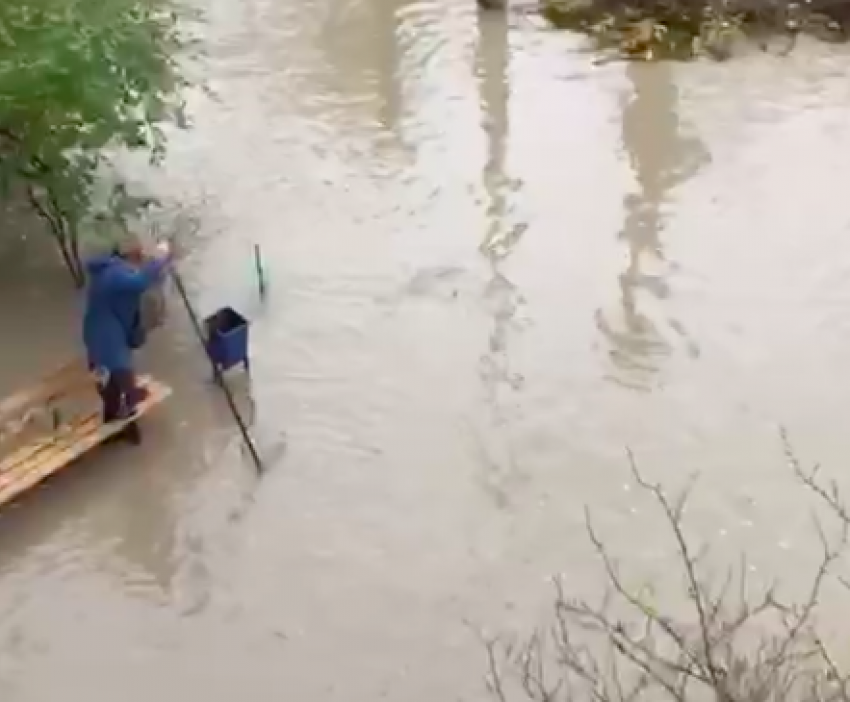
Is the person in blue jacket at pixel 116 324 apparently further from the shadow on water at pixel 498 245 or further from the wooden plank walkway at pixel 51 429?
the shadow on water at pixel 498 245

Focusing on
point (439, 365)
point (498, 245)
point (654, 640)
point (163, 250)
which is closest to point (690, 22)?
point (498, 245)

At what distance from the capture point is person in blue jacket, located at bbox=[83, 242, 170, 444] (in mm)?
8664

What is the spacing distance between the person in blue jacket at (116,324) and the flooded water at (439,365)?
39cm

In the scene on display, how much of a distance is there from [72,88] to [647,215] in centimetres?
414

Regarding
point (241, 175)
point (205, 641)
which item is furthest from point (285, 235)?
point (205, 641)

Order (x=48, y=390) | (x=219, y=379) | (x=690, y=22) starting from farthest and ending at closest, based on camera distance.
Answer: (x=690, y=22) → (x=219, y=379) → (x=48, y=390)

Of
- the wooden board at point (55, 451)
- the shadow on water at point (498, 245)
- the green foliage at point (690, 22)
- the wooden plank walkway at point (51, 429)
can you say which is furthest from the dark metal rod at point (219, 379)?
the green foliage at point (690, 22)

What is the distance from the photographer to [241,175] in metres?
12.2

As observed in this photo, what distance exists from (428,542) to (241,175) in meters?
4.65

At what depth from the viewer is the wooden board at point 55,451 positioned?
28.2ft

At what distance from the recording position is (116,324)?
882cm

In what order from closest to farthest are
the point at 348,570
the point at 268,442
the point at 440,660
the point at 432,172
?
the point at 440,660, the point at 348,570, the point at 268,442, the point at 432,172

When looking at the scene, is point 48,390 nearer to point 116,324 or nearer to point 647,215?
point 116,324

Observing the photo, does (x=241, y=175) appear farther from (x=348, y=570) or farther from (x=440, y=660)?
(x=440, y=660)
